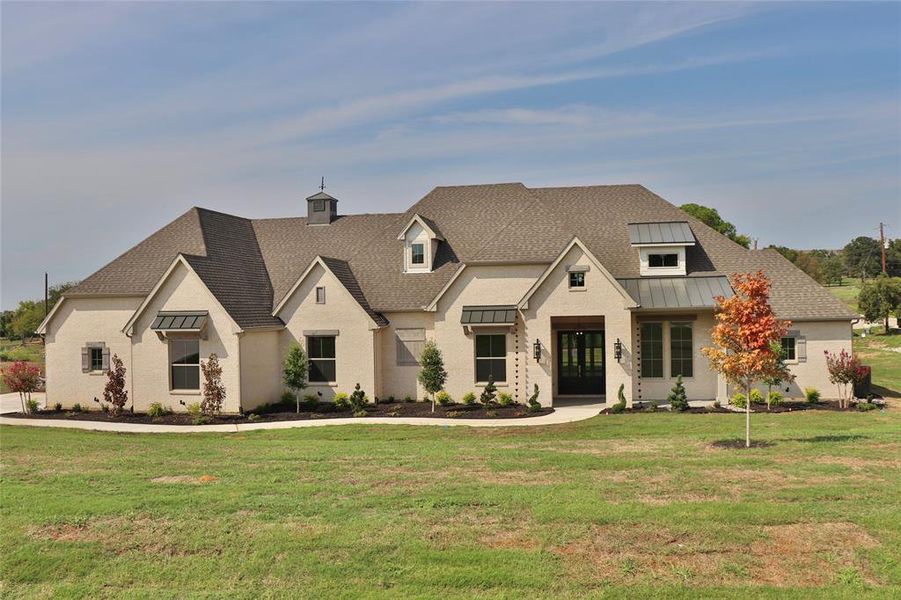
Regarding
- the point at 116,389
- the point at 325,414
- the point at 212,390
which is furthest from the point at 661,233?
the point at 116,389

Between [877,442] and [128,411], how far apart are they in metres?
25.8

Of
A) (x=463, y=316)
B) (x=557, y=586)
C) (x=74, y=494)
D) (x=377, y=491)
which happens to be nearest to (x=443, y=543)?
(x=557, y=586)

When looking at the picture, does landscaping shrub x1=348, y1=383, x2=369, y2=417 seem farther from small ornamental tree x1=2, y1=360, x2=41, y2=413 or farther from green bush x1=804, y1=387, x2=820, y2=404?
green bush x1=804, y1=387, x2=820, y2=404

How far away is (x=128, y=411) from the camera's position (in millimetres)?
28016

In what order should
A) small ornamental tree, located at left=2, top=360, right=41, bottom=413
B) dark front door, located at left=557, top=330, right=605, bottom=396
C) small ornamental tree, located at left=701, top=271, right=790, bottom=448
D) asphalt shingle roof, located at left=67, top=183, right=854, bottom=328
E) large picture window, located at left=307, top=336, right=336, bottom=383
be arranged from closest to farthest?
small ornamental tree, located at left=701, top=271, right=790, bottom=448 → small ornamental tree, located at left=2, top=360, right=41, bottom=413 → asphalt shingle roof, located at left=67, top=183, right=854, bottom=328 → large picture window, located at left=307, top=336, right=336, bottom=383 → dark front door, located at left=557, top=330, right=605, bottom=396

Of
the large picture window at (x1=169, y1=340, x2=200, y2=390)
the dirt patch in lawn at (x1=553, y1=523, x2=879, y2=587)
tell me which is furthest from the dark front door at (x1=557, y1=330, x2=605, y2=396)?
the dirt patch in lawn at (x1=553, y1=523, x2=879, y2=587)

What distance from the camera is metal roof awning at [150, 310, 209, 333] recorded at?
2672 centimetres

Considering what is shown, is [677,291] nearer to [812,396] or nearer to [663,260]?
[663,260]

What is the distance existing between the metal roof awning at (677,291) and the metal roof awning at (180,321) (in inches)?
648

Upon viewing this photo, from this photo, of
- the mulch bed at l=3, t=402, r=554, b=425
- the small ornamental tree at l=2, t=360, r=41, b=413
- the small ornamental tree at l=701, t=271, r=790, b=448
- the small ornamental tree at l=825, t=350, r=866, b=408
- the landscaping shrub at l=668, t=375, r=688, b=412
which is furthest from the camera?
the small ornamental tree at l=2, t=360, r=41, b=413

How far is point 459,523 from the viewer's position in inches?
434

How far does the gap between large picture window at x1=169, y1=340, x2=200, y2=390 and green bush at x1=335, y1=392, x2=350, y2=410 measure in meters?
5.41

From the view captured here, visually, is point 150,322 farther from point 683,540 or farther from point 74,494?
point 683,540

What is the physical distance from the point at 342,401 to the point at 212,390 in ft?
16.5
